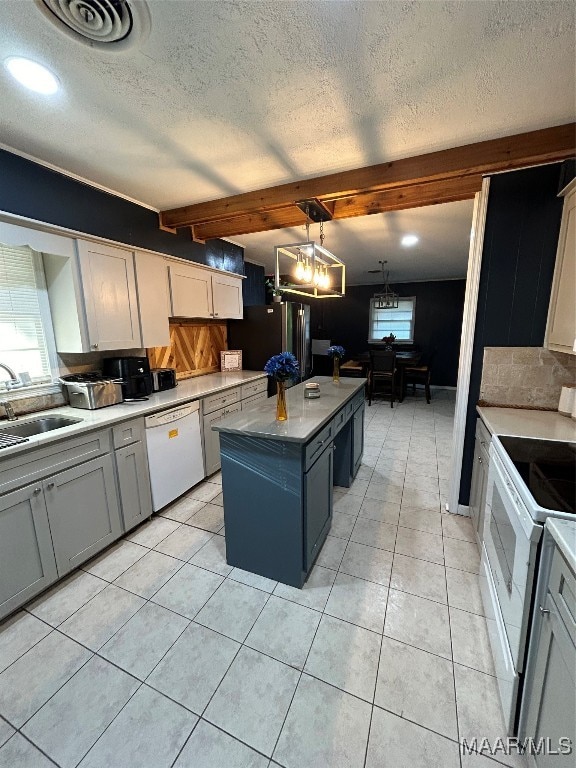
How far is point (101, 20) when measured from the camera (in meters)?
1.09

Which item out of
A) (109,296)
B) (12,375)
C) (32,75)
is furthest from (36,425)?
(32,75)

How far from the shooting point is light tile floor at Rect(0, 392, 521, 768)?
1.12 metres

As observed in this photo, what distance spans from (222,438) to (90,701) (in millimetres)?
1197

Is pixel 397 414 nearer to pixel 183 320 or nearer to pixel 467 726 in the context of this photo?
pixel 183 320

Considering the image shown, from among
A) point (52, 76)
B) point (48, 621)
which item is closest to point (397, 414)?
point (48, 621)

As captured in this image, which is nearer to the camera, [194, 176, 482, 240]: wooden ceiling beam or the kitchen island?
the kitchen island

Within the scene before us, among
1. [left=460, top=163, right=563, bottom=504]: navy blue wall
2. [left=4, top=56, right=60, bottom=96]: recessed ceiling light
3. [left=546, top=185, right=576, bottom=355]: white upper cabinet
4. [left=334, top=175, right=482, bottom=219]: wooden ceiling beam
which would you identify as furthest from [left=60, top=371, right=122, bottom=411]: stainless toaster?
[left=546, top=185, right=576, bottom=355]: white upper cabinet

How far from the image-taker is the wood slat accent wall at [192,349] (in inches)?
130

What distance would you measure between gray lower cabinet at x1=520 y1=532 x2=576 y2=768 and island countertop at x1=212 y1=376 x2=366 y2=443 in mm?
1028

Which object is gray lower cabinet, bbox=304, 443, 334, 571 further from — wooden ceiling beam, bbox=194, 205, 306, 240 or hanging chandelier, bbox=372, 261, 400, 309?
hanging chandelier, bbox=372, 261, 400, 309

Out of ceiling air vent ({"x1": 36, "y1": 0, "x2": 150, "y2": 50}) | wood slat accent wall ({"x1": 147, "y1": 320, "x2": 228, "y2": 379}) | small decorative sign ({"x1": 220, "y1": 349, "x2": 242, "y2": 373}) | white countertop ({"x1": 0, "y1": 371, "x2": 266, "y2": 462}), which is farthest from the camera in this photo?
small decorative sign ({"x1": 220, "y1": 349, "x2": 242, "y2": 373})

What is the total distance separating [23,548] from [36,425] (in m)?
0.77

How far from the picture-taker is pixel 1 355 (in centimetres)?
206

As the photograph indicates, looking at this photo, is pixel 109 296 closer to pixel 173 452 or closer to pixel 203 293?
pixel 203 293
